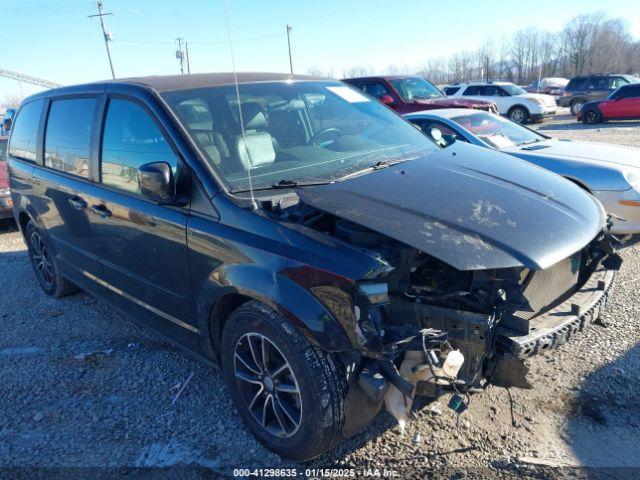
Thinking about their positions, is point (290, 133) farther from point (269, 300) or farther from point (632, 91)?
point (632, 91)

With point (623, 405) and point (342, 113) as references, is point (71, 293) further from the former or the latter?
point (623, 405)

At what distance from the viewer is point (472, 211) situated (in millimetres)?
2359

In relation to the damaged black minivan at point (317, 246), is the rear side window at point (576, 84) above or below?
below

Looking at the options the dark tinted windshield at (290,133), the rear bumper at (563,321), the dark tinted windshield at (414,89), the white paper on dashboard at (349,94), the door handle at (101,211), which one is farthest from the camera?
the dark tinted windshield at (414,89)

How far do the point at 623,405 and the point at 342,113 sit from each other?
2.57 m

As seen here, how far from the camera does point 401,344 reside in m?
2.10

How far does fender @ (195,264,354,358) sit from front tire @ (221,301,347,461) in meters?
0.09

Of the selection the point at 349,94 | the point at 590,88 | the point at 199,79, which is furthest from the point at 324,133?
the point at 590,88

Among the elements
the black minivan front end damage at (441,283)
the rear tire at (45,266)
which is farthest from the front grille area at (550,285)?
the rear tire at (45,266)

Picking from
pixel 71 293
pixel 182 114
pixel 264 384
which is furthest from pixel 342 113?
pixel 71 293

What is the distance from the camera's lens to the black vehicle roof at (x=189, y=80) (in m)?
3.08

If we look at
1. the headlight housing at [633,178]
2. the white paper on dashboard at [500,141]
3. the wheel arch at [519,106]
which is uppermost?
the white paper on dashboard at [500,141]

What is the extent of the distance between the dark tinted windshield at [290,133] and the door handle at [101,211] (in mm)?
868

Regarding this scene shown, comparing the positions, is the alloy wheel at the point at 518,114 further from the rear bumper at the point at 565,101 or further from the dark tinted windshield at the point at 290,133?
the dark tinted windshield at the point at 290,133
